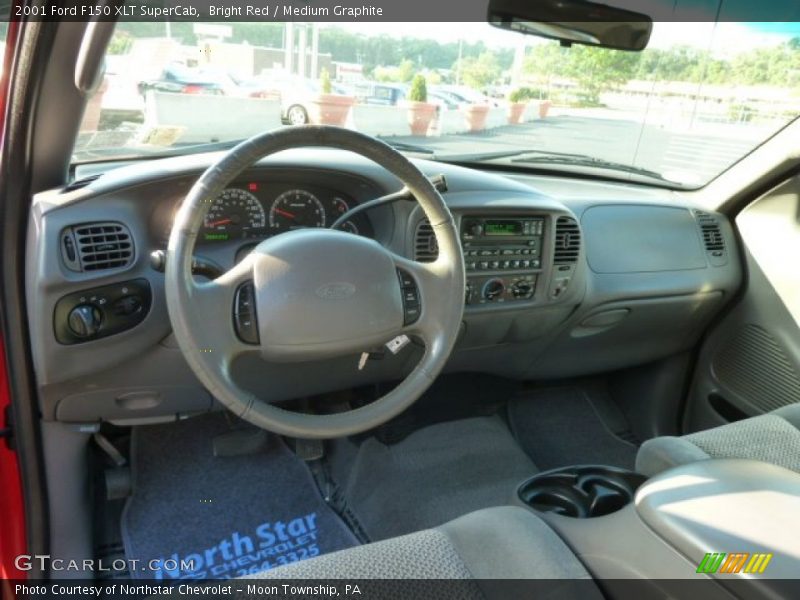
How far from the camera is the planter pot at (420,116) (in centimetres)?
235

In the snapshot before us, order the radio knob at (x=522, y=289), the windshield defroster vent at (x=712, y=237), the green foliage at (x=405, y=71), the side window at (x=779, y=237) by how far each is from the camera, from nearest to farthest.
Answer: the green foliage at (x=405, y=71) < the radio knob at (x=522, y=289) < the side window at (x=779, y=237) < the windshield defroster vent at (x=712, y=237)

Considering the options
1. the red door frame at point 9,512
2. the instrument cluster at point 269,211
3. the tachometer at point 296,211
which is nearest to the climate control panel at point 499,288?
the instrument cluster at point 269,211

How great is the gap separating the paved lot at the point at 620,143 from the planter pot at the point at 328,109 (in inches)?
18.8

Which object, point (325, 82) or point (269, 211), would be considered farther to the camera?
point (325, 82)

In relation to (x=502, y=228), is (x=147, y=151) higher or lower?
higher

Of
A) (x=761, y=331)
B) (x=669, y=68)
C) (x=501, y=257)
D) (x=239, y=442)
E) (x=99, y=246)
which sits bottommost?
(x=239, y=442)

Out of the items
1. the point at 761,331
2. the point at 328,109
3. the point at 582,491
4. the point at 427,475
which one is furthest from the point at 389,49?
the point at 761,331

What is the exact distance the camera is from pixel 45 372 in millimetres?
1742

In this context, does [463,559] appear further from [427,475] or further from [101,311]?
[427,475]

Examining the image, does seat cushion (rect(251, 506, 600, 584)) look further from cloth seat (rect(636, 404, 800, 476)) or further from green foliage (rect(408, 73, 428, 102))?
green foliage (rect(408, 73, 428, 102))

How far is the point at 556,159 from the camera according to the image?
2.89m

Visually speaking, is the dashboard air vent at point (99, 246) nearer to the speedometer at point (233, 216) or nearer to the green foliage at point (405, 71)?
the speedometer at point (233, 216)

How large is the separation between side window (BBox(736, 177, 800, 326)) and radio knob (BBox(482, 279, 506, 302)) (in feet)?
4.27

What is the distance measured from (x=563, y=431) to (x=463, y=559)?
6.78 feet
